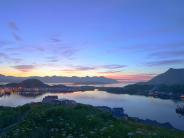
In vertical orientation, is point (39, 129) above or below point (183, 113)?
above

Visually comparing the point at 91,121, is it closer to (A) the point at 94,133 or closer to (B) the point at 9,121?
(A) the point at 94,133

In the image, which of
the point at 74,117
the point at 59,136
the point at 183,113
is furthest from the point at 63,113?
the point at 183,113

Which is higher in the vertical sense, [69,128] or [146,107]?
[69,128]

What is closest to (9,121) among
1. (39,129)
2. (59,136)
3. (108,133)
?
(39,129)

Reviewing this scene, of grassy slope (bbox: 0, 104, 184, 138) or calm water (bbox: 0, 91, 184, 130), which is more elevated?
grassy slope (bbox: 0, 104, 184, 138)

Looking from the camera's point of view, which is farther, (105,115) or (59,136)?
(105,115)

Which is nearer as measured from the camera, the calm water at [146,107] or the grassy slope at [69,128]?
the grassy slope at [69,128]

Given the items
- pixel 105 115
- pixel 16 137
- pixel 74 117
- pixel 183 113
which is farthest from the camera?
pixel 183 113

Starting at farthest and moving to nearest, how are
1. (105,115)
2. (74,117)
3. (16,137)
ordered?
(105,115) < (74,117) < (16,137)

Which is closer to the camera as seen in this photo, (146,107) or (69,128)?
(69,128)

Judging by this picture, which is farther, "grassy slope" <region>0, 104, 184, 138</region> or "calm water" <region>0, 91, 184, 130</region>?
"calm water" <region>0, 91, 184, 130</region>

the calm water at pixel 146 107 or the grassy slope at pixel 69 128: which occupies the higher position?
the grassy slope at pixel 69 128
